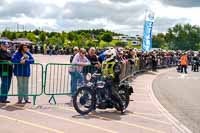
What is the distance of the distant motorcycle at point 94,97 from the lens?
454 inches

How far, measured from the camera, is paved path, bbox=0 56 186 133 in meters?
9.59

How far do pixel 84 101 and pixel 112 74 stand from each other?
3.36 ft

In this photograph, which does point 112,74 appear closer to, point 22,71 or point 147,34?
point 22,71

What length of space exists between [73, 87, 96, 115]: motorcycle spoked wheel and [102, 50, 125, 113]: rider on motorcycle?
1.84ft

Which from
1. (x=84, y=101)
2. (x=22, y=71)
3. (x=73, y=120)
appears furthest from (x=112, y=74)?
(x=22, y=71)

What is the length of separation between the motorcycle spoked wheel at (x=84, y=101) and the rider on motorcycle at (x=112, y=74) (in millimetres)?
560

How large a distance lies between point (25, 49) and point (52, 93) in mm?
1708

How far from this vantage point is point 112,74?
39.0 ft

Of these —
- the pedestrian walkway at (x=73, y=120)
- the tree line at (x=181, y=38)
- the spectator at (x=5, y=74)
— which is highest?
the tree line at (x=181, y=38)

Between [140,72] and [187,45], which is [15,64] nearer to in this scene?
[140,72]

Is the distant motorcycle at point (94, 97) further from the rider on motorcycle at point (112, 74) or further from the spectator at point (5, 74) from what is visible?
the spectator at point (5, 74)

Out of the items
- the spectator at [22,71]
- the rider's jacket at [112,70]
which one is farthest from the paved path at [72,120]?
the rider's jacket at [112,70]

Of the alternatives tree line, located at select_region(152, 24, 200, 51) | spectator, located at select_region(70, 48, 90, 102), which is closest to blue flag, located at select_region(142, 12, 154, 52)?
spectator, located at select_region(70, 48, 90, 102)

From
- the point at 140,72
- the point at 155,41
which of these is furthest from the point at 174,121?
the point at 155,41
